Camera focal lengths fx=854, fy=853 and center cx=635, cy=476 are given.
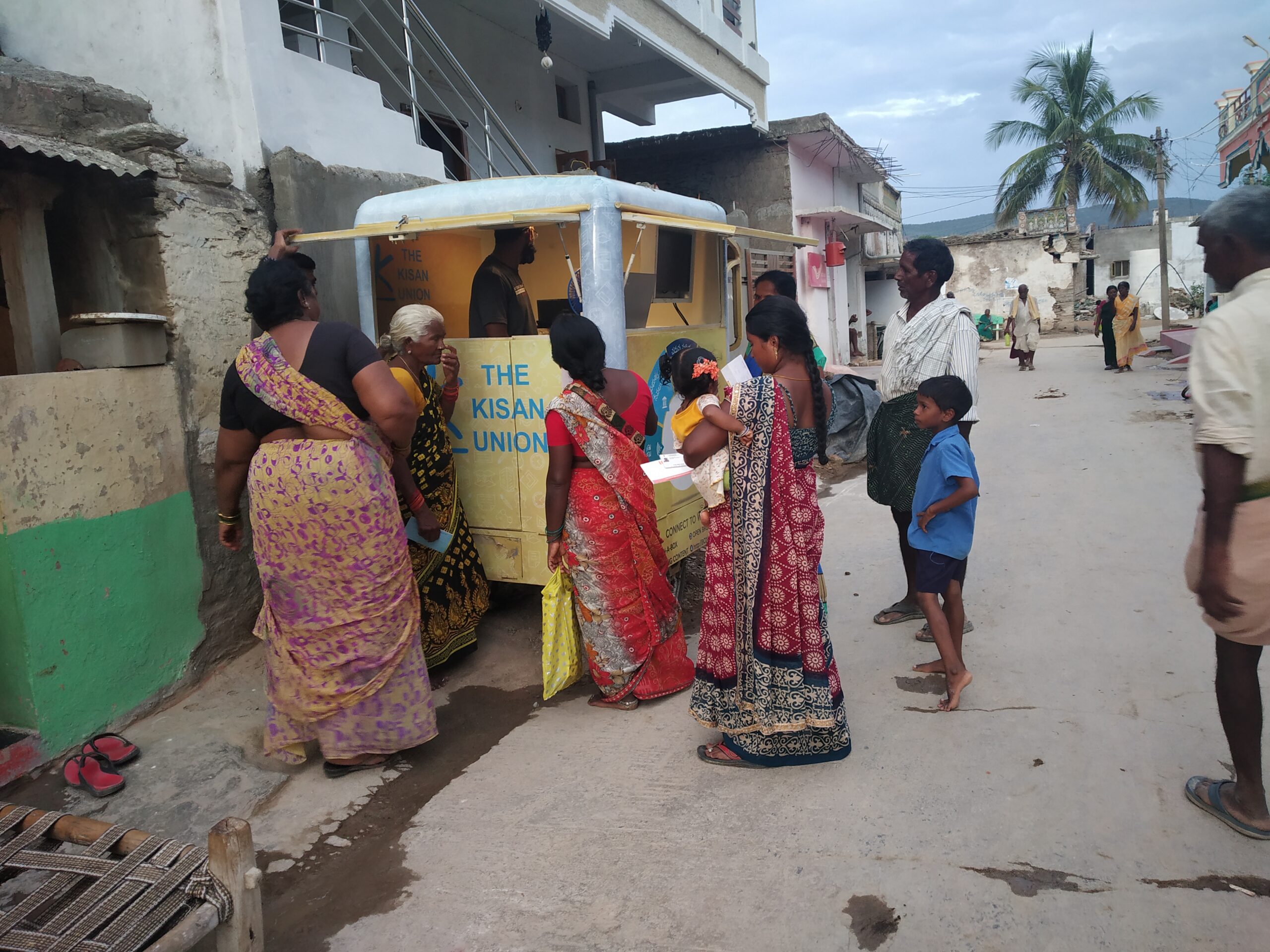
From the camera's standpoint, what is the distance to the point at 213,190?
3848 mm

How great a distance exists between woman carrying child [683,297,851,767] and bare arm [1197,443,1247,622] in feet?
3.68

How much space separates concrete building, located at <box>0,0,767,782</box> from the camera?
10.2ft

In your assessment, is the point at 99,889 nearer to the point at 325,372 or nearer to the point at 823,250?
the point at 325,372

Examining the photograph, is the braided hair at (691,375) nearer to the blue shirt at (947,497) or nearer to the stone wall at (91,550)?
the blue shirt at (947,497)

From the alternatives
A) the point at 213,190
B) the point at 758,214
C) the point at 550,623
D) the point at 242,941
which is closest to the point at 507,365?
the point at 550,623

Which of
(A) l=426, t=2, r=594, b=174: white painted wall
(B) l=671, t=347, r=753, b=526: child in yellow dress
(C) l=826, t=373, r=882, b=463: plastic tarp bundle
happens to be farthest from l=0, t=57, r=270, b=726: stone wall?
(A) l=426, t=2, r=594, b=174: white painted wall

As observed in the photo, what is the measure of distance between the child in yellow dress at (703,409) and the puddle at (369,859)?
4.49ft

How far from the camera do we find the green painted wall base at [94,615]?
3.04m

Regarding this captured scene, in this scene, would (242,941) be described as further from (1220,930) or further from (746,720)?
(1220,930)

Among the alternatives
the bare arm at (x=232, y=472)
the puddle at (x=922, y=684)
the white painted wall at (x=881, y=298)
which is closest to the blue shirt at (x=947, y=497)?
the puddle at (x=922, y=684)

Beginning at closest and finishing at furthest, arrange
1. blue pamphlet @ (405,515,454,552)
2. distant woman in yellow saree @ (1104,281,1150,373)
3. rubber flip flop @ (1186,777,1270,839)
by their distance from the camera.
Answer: rubber flip flop @ (1186,777,1270,839), blue pamphlet @ (405,515,454,552), distant woman in yellow saree @ (1104,281,1150,373)

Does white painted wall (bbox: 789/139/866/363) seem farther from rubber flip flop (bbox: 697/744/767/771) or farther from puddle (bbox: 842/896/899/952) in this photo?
puddle (bbox: 842/896/899/952)

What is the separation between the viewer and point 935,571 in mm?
3375

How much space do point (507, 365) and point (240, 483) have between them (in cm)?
131
